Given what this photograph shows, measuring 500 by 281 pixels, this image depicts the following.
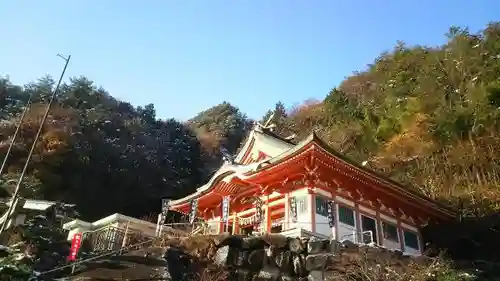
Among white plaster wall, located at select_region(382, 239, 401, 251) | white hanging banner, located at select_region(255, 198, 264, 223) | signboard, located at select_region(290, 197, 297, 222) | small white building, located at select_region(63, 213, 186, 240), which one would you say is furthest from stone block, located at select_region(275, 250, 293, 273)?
white plaster wall, located at select_region(382, 239, 401, 251)

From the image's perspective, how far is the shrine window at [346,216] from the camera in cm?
1548

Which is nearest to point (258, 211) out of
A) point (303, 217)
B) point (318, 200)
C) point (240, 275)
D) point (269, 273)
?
point (303, 217)

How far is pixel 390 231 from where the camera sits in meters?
17.2

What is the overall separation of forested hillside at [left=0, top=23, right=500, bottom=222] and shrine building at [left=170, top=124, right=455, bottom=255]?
5157 mm

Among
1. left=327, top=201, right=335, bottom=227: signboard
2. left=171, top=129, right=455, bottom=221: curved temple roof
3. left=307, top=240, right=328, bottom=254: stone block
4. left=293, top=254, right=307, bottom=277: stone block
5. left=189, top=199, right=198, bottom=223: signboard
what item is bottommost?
left=293, top=254, right=307, bottom=277: stone block

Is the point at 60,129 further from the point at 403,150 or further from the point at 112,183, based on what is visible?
the point at 403,150

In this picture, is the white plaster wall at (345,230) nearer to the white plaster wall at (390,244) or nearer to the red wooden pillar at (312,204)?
the red wooden pillar at (312,204)

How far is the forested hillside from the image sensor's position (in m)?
23.4

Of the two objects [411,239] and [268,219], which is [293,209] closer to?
[268,219]

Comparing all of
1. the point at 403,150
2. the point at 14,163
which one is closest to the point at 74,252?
the point at 14,163

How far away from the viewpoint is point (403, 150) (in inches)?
1019

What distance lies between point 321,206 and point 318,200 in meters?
0.22

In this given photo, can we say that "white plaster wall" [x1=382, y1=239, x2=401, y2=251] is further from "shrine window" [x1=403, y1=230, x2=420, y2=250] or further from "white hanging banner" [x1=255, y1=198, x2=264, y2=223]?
"white hanging banner" [x1=255, y1=198, x2=264, y2=223]

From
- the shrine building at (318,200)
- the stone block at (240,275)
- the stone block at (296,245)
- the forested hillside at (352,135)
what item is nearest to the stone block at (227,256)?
the stone block at (240,275)
